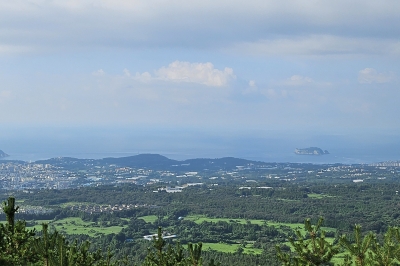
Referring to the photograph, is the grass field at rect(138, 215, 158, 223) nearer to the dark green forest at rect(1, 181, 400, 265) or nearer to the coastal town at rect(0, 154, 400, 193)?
the dark green forest at rect(1, 181, 400, 265)

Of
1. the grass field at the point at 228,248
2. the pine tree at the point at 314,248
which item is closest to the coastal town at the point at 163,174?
the grass field at the point at 228,248

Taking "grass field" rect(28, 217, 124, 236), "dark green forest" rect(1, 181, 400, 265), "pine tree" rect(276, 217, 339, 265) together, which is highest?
"pine tree" rect(276, 217, 339, 265)

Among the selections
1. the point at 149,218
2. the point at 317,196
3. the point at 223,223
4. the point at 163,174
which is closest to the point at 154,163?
the point at 163,174

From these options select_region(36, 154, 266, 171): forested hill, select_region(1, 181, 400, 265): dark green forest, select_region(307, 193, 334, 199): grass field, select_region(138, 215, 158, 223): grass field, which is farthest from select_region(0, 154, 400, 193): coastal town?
select_region(138, 215, 158, 223): grass field

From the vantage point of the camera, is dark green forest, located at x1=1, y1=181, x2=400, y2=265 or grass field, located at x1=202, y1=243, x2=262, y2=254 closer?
dark green forest, located at x1=1, y1=181, x2=400, y2=265

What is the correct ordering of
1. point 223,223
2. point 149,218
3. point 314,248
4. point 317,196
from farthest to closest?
1. point 317,196
2. point 149,218
3. point 223,223
4. point 314,248

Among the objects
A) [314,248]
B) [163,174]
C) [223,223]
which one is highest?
[314,248]

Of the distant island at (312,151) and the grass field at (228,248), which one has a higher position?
the distant island at (312,151)

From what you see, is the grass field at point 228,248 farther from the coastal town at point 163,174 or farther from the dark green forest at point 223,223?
the coastal town at point 163,174

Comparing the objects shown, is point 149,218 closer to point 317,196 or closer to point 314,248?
point 317,196
